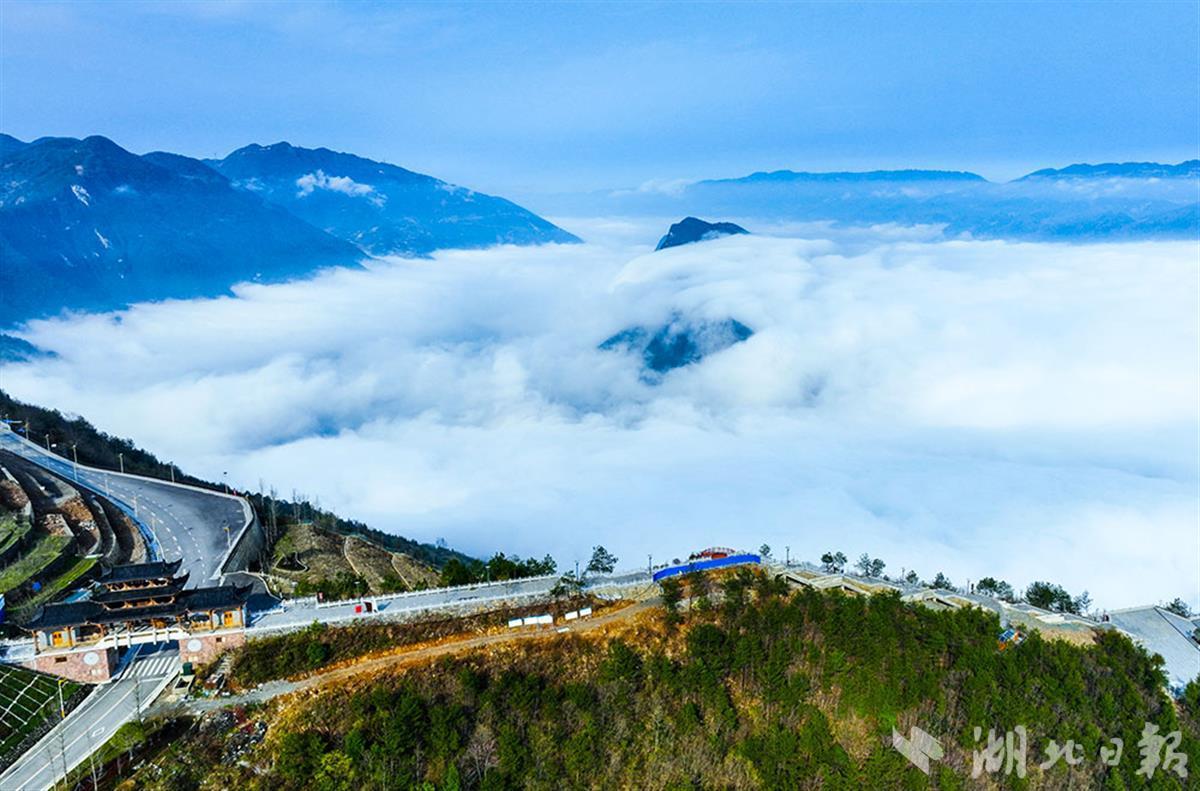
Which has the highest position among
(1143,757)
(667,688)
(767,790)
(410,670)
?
(410,670)

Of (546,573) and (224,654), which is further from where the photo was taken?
(546,573)

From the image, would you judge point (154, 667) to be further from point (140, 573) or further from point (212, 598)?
point (140, 573)

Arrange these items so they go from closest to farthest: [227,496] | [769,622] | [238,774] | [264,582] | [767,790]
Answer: [238,774]
[767,790]
[769,622]
[264,582]
[227,496]

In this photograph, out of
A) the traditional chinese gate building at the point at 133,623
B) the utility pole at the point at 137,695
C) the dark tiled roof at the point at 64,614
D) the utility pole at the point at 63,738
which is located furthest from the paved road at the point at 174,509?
the utility pole at the point at 63,738

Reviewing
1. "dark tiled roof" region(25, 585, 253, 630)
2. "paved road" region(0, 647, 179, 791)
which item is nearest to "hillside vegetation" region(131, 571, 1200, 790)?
"paved road" region(0, 647, 179, 791)

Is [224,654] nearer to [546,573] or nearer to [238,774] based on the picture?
[238,774]

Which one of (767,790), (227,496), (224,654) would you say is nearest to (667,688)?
(767,790)

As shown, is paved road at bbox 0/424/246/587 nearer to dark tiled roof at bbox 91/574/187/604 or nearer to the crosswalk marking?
dark tiled roof at bbox 91/574/187/604

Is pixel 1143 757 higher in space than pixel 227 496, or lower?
lower
